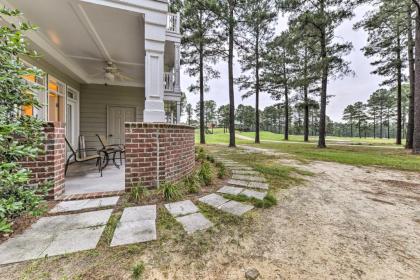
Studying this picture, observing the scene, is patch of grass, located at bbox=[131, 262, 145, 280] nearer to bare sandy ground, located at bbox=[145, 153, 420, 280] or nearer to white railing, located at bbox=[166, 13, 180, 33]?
bare sandy ground, located at bbox=[145, 153, 420, 280]

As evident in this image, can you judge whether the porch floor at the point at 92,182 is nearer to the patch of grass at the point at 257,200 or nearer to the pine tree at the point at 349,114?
the patch of grass at the point at 257,200

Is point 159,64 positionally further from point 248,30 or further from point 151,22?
point 248,30

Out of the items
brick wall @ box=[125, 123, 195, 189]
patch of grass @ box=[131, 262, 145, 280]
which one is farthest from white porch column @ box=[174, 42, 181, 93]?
patch of grass @ box=[131, 262, 145, 280]

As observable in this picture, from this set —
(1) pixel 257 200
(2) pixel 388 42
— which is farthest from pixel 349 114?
(1) pixel 257 200

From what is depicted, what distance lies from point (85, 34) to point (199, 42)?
7.39 meters

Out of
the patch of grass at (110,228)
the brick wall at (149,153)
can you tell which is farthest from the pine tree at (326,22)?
the patch of grass at (110,228)

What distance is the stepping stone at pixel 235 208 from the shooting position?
2.30 m

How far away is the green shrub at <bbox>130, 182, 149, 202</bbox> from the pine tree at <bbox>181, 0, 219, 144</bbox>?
32.4 ft

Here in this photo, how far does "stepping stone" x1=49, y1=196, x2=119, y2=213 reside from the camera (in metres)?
2.25

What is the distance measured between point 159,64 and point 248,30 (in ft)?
32.7

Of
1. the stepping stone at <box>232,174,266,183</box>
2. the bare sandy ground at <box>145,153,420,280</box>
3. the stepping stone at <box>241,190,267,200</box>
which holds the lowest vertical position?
the bare sandy ground at <box>145,153,420,280</box>

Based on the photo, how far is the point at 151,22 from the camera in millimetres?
3477

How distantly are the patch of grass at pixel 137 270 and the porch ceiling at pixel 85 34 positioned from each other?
159 inches

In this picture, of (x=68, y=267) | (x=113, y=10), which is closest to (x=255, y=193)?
(x=68, y=267)
